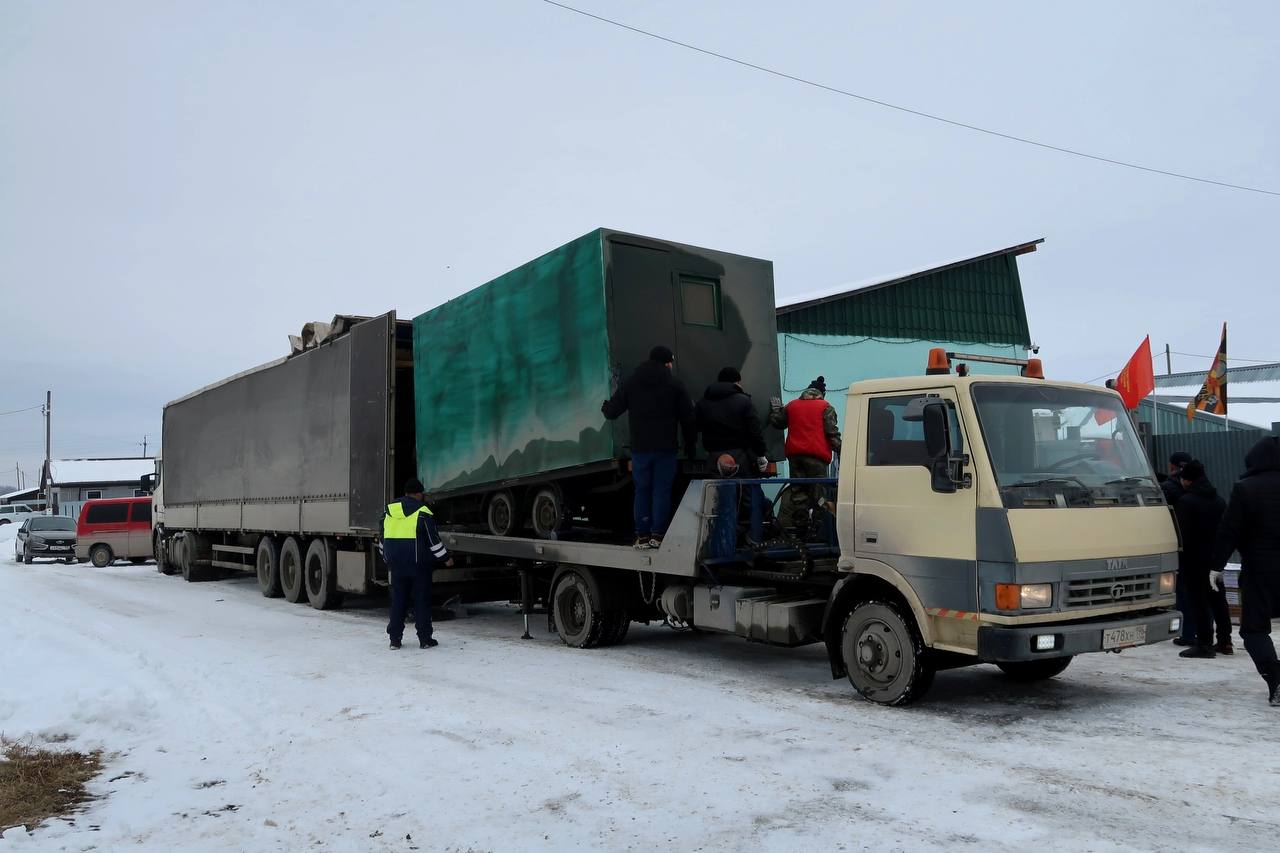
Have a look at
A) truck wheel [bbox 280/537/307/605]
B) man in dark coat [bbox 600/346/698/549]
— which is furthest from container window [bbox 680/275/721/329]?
truck wheel [bbox 280/537/307/605]

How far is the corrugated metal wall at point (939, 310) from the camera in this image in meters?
20.7

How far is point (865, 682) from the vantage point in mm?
6910

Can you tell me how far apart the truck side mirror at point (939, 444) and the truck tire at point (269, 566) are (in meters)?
12.0

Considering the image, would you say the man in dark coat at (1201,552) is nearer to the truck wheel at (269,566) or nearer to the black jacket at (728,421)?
the black jacket at (728,421)

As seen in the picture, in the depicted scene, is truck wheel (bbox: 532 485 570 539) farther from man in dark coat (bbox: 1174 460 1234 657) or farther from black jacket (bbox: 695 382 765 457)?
man in dark coat (bbox: 1174 460 1234 657)

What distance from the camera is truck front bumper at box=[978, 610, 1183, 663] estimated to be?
5949mm

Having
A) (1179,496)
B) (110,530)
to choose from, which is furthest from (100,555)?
(1179,496)

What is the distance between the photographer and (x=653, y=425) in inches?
329

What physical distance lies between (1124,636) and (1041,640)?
2.36 ft

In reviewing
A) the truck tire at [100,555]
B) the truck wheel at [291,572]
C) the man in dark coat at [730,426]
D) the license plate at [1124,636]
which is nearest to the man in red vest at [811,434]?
the man in dark coat at [730,426]

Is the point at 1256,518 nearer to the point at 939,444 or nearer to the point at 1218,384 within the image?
the point at 939,444

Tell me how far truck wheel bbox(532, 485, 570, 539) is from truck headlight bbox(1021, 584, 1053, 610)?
4721 millimetres

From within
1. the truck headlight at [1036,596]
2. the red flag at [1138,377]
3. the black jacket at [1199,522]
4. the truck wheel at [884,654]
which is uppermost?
the red flag at [1138,377]

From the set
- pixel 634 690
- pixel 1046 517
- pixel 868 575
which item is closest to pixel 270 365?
pixel 634 690
